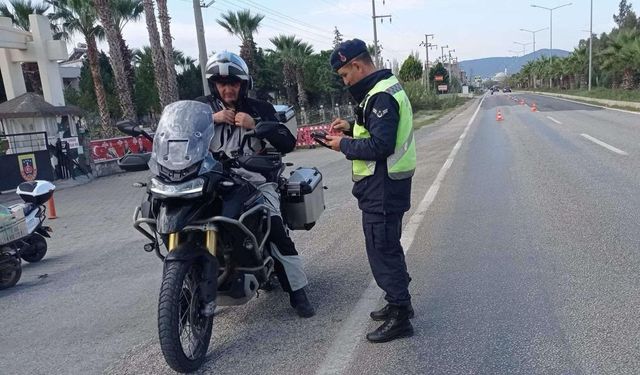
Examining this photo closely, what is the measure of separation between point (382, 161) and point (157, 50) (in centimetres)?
2130

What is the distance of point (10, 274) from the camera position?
20.1ft

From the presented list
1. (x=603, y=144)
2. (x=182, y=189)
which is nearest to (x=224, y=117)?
(x=182, y=189)

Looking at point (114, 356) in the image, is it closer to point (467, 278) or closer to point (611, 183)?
point (467, 278)

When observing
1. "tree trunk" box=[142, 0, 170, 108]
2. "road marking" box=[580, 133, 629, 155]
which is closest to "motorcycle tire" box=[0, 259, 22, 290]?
"road marking" box=[580, 133, 629, 155]

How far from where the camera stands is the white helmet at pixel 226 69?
423cm

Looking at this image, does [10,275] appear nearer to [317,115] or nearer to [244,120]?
[244,120]

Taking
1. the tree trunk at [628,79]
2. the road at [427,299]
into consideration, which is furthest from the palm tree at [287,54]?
the road at [427,299]

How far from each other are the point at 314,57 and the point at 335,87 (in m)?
3.91

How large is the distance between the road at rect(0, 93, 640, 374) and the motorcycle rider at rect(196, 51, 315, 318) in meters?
0.31

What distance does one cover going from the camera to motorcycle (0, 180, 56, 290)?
240 inches

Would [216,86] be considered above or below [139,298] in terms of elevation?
above

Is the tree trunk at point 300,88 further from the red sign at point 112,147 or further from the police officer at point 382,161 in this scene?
the police officer at point 382,161

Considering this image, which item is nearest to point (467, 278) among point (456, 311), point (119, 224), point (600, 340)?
point (456, 311)

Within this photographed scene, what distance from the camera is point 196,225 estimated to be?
3506 mm
